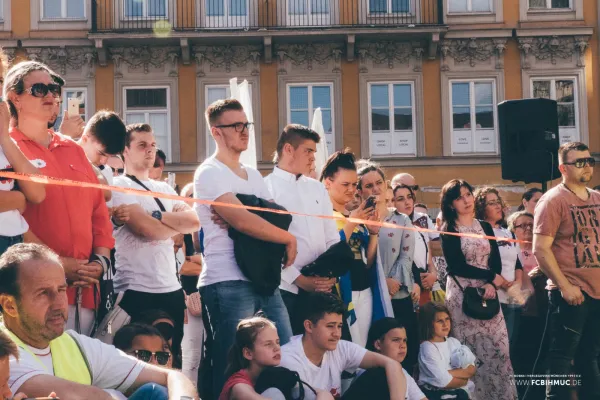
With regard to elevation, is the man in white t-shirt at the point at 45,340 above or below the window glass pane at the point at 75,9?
below

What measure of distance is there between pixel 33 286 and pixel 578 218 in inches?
182

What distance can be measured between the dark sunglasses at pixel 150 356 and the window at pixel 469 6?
69.8 feet

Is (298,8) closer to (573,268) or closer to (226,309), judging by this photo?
(573,268)

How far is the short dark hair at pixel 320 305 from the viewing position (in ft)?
19.4

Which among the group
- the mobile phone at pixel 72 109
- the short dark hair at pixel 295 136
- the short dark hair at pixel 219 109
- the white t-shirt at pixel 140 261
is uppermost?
the mobile phone at pixel 72 109

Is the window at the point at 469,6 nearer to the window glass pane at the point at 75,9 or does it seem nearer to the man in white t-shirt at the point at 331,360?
the window glass pane at the point at 75,9

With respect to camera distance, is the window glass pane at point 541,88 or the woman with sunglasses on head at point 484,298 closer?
the woman with sunglasses on head at point 484,298

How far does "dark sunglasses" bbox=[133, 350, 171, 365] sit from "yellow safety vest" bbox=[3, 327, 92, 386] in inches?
34.0

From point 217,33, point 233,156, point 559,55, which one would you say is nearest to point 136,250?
point 233,156

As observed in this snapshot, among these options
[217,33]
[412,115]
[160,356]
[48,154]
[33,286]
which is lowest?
[160,356]

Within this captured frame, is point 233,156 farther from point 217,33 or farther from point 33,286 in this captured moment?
point 217,33

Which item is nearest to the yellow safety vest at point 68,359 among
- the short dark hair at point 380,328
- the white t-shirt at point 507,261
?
the short dark hair at point 380,328

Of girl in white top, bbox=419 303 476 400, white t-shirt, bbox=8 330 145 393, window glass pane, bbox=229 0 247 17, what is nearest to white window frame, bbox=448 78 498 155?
window glass pane, bbox=229 0 247 17

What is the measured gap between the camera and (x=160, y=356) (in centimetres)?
494
